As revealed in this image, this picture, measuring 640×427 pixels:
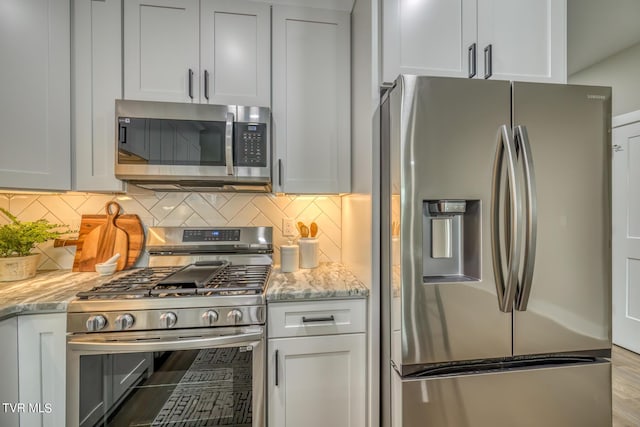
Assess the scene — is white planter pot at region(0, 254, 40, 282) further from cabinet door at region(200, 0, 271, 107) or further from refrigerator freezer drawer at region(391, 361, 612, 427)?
refrigerator freezer drawer at region(391, 361, 612, 427)

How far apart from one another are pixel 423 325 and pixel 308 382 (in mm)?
612

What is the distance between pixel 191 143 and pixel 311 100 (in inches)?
27.7

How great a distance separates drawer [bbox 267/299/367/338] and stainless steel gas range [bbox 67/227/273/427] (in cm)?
7

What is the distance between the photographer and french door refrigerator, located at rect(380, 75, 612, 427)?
1094 mm

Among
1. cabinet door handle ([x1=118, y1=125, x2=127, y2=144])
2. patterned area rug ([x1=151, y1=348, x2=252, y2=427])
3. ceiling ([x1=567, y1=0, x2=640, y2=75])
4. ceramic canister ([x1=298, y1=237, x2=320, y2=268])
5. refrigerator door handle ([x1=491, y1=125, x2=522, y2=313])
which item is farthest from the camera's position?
ceiling ([x1=567, y1=0, x2=640, y2=75])

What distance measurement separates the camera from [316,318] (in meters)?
1.34

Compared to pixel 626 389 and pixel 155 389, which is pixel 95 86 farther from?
pixel 626 389

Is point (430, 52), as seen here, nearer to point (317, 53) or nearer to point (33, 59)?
point (317, 53)

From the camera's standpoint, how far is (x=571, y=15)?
2.27m

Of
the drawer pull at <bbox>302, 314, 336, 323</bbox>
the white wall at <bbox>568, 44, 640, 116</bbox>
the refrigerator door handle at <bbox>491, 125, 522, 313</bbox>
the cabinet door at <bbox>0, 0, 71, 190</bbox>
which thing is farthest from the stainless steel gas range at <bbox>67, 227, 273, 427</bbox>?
the white wall at <bbox>568, 44, 640, 116</bbox>

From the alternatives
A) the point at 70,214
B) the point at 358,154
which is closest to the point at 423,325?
the point at 358,154

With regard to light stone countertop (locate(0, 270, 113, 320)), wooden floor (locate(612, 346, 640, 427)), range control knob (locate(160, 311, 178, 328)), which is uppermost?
light stone countertop (locate(0, 270, 113, 320))

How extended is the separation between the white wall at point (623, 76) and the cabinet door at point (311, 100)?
3041 mm

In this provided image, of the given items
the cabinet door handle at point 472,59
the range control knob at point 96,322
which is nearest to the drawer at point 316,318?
the range control knob at point 96,322
